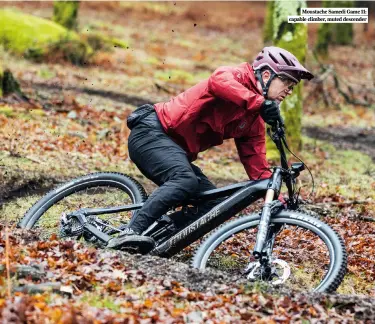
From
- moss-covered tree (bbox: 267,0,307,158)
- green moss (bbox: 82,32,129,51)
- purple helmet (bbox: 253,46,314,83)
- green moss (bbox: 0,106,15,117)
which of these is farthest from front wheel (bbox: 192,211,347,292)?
green moss (bbox: 82,32,129,51)

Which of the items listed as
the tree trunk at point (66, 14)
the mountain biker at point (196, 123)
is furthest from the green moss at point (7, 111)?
the tree trunk at point (66, 14)

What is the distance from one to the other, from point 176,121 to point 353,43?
29490mm

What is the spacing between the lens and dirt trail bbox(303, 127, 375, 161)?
15938 millimetres

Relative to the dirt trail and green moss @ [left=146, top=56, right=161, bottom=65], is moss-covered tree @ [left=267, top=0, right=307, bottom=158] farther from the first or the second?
green moss @ [left=146, top=56, right=161, bottom=65]

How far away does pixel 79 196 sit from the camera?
754 cm

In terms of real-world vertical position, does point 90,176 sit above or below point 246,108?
below

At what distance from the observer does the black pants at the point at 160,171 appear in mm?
6258

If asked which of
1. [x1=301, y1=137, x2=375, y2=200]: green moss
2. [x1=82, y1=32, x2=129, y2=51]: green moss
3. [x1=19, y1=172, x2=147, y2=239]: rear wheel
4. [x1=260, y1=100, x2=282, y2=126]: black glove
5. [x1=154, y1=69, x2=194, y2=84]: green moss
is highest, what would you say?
[x1=82, y1=32, x2=129, y2=51]: green moss

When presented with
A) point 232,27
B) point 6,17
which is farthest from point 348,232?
point 232,27

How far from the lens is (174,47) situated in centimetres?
2881

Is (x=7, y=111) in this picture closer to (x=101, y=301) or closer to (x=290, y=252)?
(x=290, y=252)

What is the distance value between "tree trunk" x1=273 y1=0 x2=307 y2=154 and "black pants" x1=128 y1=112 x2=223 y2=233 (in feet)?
23.8

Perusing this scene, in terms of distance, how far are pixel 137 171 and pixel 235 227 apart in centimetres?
539

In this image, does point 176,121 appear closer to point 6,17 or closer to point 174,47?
point 6,17
